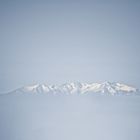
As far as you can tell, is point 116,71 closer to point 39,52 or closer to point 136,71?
point 136,71

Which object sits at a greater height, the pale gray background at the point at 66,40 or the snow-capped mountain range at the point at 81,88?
the pale gray background at the point at 66,40

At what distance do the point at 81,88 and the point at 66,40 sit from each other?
0.72 meters

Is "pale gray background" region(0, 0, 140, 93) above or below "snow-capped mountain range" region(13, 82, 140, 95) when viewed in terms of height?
above

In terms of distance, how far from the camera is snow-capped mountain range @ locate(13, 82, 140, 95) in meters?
4.95

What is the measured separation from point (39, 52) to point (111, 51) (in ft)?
3.36

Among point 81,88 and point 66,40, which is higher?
point 66,40

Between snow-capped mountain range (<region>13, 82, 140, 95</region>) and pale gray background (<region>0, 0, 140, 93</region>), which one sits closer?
snow-capped mountain range (<region>13, 82, 140, 95</region>)

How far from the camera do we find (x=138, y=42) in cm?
507

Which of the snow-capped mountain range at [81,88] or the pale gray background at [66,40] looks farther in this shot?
the pale gray background at [66,40]

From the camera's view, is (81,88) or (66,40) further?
(66,40)

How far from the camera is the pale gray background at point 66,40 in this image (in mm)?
5055

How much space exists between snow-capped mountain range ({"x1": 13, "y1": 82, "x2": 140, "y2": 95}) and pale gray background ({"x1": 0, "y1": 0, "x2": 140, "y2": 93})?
0.08 meters

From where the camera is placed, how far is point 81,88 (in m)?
4.98

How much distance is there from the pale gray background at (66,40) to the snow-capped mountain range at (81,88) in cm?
8
